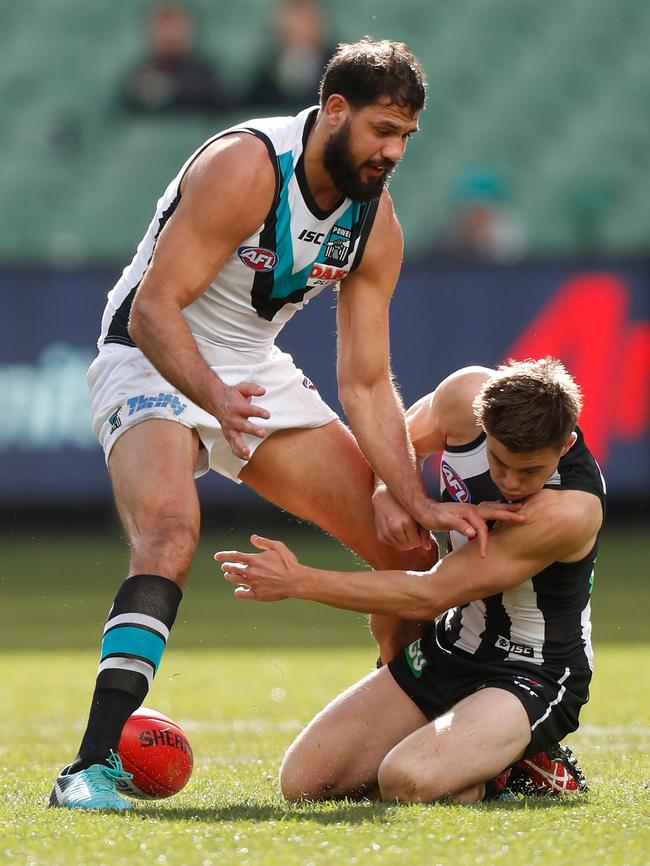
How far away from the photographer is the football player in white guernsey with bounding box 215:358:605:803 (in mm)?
4289

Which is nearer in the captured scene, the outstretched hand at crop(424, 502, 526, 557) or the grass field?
the grass field

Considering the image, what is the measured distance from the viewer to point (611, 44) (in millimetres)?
15234

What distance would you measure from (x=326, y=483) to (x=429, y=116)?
33.7 ft

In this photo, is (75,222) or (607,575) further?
(75,222)

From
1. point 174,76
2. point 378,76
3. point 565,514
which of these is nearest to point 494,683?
point 565,514

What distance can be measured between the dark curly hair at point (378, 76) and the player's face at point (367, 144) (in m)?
0.03

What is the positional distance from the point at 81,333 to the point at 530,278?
3.42 m

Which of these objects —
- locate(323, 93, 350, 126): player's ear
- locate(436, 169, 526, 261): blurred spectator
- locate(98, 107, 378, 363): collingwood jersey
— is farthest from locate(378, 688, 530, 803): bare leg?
locate(436, 169, 526, 261): blurred spectator

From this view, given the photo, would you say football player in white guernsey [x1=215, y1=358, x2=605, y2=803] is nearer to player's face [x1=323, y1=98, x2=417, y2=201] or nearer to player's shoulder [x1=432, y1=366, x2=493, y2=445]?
player's shoulder [x1=432, y1=366, x2=493, y2=445]

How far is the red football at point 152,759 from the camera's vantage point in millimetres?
4422

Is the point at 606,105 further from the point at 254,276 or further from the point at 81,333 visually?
the point at 254,276

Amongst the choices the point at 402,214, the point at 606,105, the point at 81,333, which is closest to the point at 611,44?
the point at 606,105

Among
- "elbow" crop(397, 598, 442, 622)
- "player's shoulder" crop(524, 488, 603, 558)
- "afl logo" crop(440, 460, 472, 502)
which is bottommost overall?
"elbow" crop(397, 598, 442, 622)

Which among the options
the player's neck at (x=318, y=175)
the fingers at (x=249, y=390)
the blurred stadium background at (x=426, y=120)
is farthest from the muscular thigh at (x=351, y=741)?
the blurred stadium background at (x=426, y=120)
